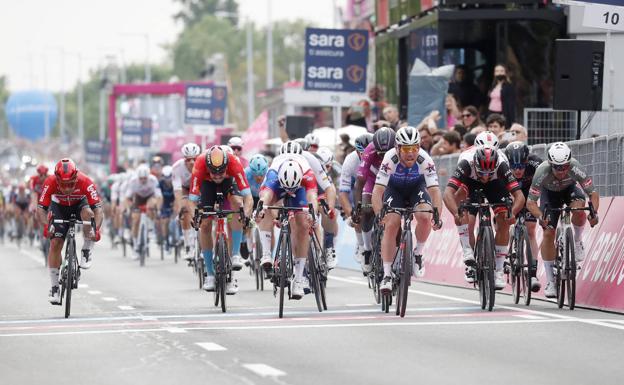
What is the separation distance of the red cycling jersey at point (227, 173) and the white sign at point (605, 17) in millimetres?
4171

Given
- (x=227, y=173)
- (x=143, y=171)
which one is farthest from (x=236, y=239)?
(x=143, y=171)

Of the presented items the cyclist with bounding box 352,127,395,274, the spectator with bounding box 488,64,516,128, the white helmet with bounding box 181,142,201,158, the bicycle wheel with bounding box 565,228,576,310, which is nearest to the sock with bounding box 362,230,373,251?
the cyclist with bounding box 352,127,395,274

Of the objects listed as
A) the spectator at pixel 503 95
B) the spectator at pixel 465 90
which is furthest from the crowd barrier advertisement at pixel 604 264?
the spectator at pixel 465 90

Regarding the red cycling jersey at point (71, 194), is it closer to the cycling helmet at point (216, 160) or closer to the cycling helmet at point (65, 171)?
the cycling helmet at point (65, 171)

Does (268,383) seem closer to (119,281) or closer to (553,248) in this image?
(553,248)

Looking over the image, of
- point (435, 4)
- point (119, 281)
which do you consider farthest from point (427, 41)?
point (119, 281)

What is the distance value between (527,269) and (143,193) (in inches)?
627

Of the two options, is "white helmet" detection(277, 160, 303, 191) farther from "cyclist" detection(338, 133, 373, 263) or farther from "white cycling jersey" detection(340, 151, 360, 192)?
"white cycling jersey" detection(340, 151, 360, 192)

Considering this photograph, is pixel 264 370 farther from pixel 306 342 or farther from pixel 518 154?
pixel 518 154

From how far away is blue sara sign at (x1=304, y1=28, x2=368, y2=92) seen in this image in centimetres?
3284

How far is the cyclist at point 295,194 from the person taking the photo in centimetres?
1716

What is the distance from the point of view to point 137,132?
3061 inches

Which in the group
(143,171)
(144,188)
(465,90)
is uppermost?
(465,90)

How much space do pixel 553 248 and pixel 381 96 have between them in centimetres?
1577
